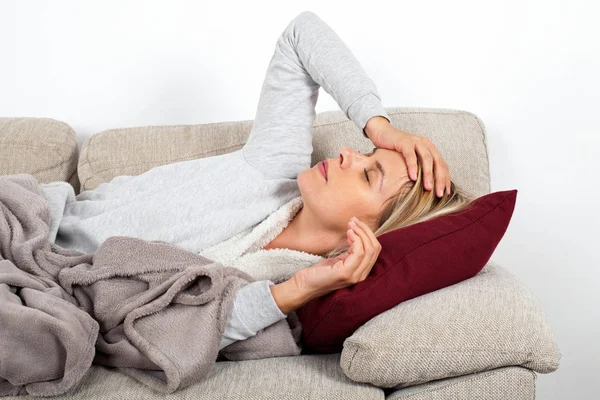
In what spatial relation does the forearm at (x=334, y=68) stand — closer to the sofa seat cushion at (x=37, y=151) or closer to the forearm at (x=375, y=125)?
the forearm at (x=375, y=125)

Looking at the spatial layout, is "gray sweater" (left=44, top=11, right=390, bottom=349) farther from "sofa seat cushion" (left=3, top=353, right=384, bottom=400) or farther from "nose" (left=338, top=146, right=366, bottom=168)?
"sofa seat cushion" (left=3, top=353, right=384, bottom=400)

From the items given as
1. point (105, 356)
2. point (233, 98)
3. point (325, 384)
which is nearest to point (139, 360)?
point (105, 356)

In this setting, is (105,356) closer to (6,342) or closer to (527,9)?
(6,342)

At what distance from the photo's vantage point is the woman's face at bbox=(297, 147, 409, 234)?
69.6 inches

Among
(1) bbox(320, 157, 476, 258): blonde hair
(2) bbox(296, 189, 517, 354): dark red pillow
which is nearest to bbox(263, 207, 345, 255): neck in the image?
(1) bbox(320, 157, 476, 258): blonde hair

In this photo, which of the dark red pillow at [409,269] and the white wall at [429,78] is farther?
the white wall at [429,78]

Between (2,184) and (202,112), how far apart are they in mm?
949

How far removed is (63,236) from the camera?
194 cm

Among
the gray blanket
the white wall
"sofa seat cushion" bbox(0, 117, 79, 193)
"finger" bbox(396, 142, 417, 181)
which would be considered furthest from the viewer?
the white wall

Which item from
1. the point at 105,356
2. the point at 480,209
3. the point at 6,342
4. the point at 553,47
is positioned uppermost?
the point at 553,47

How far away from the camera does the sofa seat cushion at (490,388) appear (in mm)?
1425

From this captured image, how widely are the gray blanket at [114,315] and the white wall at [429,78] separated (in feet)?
3.20

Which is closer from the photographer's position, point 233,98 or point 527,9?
point 527,9

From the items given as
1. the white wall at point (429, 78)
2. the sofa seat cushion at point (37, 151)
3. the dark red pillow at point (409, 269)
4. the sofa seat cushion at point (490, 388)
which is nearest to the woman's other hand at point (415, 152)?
the dark red pillow at point (409, 269)
